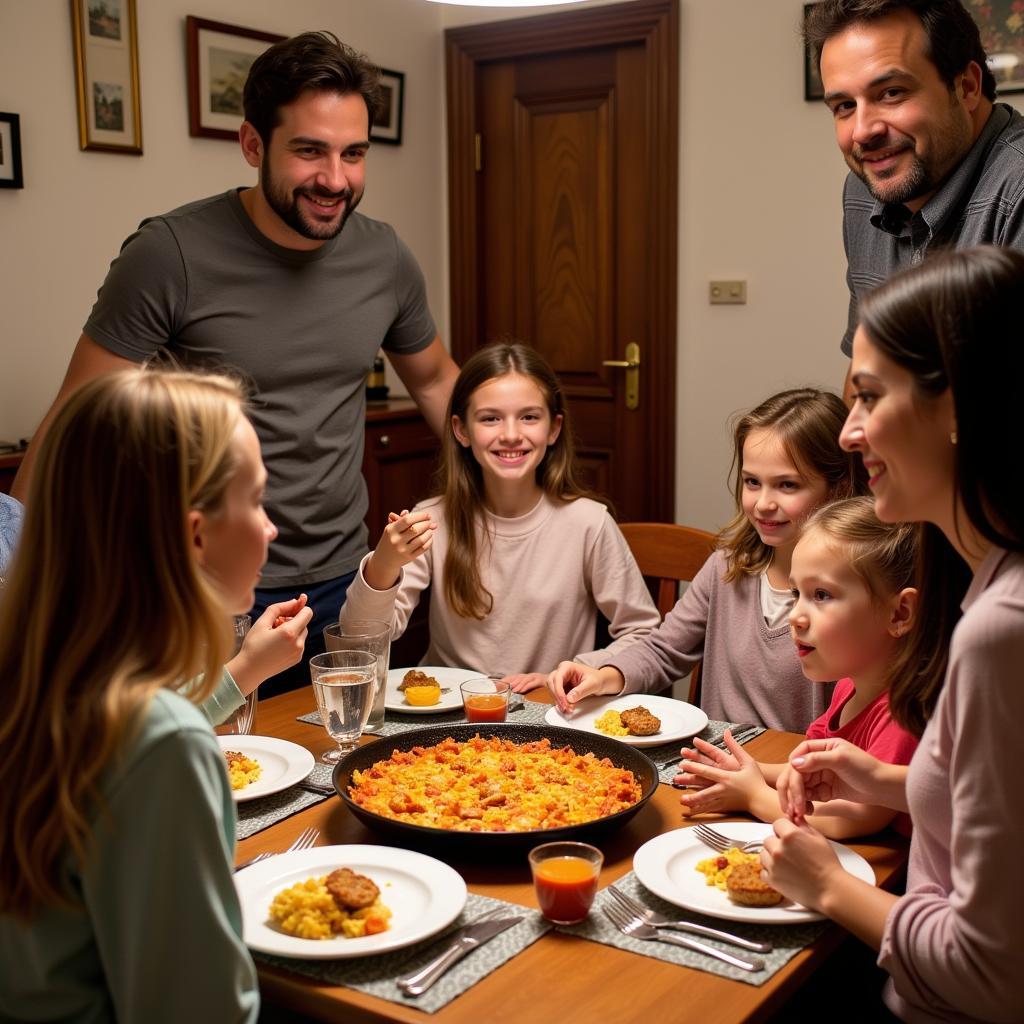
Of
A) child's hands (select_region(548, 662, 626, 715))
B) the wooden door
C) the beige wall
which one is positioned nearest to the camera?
child's hands (select_region(548, 662, 626, 715))

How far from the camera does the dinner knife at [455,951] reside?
3.87ft

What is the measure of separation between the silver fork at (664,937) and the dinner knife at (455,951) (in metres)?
0.11

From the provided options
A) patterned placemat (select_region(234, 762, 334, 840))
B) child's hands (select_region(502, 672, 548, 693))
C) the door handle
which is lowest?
child's hands (select_region(502, 672, 548, 693))

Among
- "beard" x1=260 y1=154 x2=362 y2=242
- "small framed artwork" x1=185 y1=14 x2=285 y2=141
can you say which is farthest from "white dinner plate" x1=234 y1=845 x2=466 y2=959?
"small framed artwork" x1=185 y1=14 x2=285 y2=141

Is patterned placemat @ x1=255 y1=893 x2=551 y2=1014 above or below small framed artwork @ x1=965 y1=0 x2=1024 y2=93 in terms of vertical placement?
below

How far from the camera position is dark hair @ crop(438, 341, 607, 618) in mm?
2639

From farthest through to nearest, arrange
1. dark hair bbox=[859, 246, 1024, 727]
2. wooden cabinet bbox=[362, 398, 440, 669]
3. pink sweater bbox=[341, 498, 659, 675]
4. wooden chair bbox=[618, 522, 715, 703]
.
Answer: wooden cabinet bbox=[362, 398, 440, 669]
wooden chair bbox=[618, 522, 715, 703]
pink sweater bbox=[341, 498, 659, 675]
dark hair bbox=[859, 246, 1024, 727]

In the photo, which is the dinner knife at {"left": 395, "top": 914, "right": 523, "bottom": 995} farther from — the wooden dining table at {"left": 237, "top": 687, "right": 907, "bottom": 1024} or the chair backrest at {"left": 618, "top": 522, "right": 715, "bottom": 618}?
the chair backrest at {"left": 618, "top": 522, "right": 715, "bottom": 618}

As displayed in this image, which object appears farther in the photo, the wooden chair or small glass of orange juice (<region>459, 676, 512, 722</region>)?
the wooden chair

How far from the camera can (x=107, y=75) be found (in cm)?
349

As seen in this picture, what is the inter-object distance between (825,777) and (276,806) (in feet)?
2.43

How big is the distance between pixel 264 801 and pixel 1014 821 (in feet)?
3.23

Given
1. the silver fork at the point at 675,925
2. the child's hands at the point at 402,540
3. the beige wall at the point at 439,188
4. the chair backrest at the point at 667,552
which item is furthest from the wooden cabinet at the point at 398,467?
the silver fork at the point at 675,925

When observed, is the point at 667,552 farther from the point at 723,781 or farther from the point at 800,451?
the point at 723,781
